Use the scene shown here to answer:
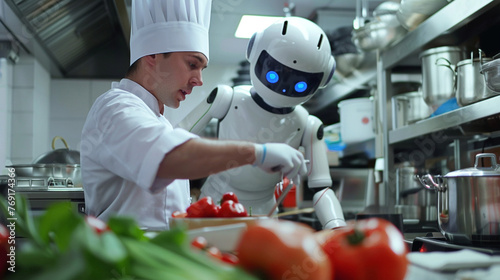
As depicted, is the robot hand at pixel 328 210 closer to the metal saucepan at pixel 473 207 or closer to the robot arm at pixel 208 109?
the robot arm at pixel 208 109

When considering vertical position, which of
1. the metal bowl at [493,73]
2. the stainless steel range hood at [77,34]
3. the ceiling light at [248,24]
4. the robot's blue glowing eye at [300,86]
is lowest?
the metal bowl at [493,73]

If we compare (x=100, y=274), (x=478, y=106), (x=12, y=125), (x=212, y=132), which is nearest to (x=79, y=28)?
(x=12, y=125)

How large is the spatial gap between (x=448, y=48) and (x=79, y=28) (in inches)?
84.5

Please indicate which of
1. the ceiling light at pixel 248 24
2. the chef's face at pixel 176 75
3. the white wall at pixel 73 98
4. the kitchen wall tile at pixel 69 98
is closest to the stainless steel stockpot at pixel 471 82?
the chef's face at pixel 176 75

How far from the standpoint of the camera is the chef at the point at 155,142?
3.22ft

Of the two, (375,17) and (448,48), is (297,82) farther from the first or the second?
(375,17)

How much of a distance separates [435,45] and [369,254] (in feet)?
6.58

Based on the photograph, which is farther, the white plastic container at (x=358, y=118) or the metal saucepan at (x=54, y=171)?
the white plastic container at (x=358, y=118)

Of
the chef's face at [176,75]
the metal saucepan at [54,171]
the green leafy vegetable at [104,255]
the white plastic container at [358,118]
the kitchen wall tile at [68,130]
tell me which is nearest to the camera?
the green leafy vegetable at [104,255]

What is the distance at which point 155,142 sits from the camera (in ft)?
3.23

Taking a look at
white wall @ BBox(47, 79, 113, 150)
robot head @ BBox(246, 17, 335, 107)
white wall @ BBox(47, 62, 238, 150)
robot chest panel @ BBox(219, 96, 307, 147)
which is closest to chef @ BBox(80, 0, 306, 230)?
robot head @ BBox(246, 17, 335, 107)

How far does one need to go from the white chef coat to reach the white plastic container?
6.10 feet

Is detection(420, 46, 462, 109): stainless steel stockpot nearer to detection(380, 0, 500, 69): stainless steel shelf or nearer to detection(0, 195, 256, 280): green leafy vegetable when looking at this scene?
detection(380, 0, 500, 69): stainless steel shelf

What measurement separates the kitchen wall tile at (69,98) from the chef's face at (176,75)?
303 centimetres
